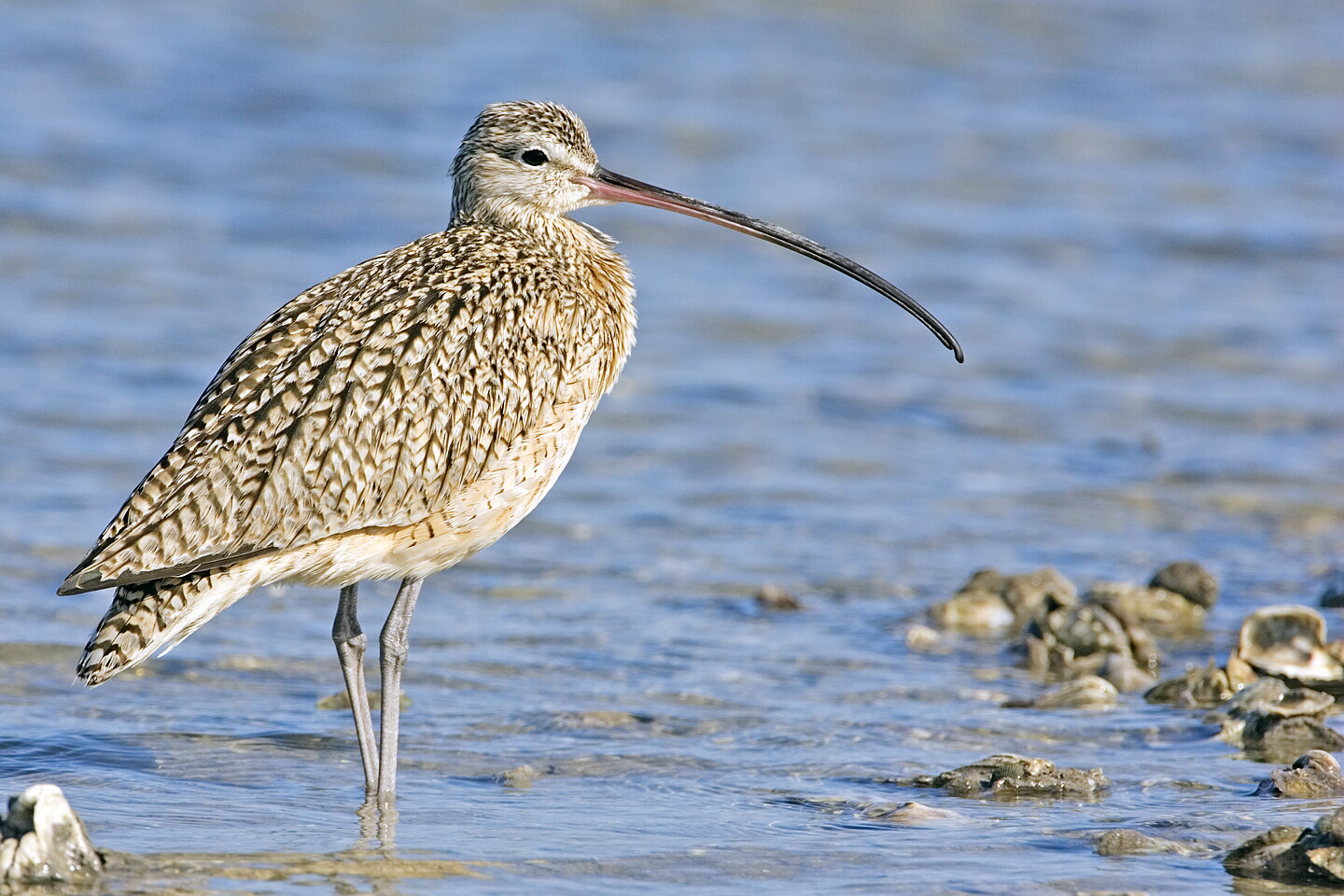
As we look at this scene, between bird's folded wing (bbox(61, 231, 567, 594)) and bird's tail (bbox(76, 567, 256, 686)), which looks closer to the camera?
bird's tail (bbox(76, 567, 256, 686))

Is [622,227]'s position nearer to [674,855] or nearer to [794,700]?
[794,700]

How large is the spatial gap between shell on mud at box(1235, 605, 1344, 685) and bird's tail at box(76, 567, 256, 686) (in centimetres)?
369

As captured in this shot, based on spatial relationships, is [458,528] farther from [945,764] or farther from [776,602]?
[776,602]

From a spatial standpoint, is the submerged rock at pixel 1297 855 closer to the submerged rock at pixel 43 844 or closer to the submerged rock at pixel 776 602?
the submerged rock at pixel 43 844

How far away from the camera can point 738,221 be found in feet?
20.8

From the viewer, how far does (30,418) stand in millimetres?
9531

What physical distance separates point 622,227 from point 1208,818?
872 cm

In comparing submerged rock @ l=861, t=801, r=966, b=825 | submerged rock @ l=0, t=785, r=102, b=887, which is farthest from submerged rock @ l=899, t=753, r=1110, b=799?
submerged rock @ l=0, t=785, r=102, b=887

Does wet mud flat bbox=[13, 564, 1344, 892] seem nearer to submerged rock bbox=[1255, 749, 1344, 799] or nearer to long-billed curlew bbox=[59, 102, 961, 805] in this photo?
submerged rock bbox=[1255, 749, 1344, 799]

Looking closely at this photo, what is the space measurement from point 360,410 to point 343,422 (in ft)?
0.20

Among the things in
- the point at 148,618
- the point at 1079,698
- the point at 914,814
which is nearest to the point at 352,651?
the point at 148,618

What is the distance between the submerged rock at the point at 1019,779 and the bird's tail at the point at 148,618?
2.16 m

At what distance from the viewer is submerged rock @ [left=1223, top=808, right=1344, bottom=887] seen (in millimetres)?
4699

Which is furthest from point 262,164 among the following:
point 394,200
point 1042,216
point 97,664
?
point 97,664
